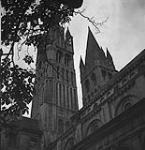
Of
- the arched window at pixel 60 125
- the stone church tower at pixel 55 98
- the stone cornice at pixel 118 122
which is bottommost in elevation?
the stone cornice at pixel 118 122

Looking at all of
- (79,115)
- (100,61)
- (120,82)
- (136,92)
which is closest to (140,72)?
(136,92)

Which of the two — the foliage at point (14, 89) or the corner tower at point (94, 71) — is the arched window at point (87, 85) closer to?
the corner tower at point (94, 71)

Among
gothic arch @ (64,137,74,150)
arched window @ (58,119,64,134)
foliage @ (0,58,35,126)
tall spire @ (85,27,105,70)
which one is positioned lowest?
foliage @ (0,58,35,126)

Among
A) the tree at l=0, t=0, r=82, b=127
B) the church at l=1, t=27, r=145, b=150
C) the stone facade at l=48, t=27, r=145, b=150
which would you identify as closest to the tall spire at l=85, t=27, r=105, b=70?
the church at l=1, t=27, r=145, b=150

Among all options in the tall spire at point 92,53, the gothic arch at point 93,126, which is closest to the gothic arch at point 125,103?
the gothic arch at point 93,126

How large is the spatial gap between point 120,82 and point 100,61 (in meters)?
30.9

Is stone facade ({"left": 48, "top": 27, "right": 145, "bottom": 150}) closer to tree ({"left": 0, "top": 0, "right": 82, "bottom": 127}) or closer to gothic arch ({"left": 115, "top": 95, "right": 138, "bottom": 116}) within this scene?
gothic arch ({"left": 115, "top": 95, "right": 138, "bottom": 116})

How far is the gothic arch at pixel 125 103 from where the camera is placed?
20.6 meters

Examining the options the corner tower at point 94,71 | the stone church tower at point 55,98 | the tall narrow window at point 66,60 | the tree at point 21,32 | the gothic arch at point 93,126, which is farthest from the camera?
the tall narrow window at point 66,60

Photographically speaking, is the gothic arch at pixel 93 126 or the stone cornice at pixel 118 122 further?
the gothic arch at pixel 93 126

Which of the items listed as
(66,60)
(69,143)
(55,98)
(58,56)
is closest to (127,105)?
(69,143)

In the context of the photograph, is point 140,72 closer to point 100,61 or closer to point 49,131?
point 49,131

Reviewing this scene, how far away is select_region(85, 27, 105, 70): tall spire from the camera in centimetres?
5416

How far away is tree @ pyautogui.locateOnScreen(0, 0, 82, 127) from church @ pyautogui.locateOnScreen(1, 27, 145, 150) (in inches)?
28.3
